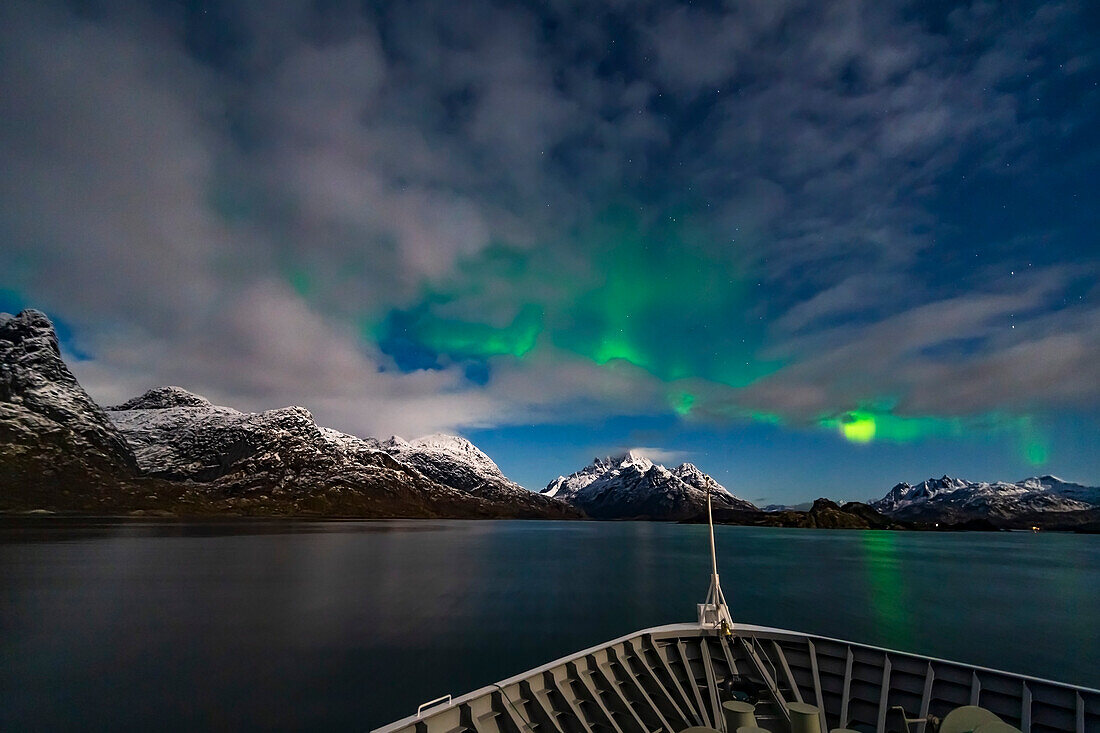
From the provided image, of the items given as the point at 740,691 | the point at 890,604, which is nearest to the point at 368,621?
the point at 740,691

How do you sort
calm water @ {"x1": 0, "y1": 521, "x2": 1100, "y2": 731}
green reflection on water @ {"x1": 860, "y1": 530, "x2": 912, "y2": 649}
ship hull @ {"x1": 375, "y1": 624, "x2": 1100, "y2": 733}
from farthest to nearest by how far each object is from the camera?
green reflection on water @ {"x1": 860, "y1": 530, "x2": 912, "y2": 649} → calm water @ {"x1": 0, "y1": 521, "x2": 1100, "y2": 731} → ship hull @ {"x1": 375, "y1": 624, "x2": 1100, "y2": 733}

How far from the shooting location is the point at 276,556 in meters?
113

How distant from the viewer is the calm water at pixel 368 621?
3081 cm

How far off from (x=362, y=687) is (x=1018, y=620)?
247 ft

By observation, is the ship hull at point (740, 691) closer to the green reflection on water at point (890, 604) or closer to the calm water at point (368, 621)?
the calm water at point (368, 621)

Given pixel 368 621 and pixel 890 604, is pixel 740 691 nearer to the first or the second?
pixel 368 621

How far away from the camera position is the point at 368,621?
51.8 metres

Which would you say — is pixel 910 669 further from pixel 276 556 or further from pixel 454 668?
pixel 276 556

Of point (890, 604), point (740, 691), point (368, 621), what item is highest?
point (740, 691)

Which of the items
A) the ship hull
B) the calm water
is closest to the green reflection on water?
the calm water

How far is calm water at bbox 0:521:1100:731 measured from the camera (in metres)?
30.8

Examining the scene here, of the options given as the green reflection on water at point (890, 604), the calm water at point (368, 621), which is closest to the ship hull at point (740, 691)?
the calm water at point (368, 621)

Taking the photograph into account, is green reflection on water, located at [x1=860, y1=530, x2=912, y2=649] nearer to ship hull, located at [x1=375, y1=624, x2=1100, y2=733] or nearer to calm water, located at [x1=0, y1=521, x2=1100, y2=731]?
calm water, located at [x1=0, y1=521, x2=1100, y2=731]

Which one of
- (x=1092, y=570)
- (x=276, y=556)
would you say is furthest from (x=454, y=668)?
(x=1092, y=570)
